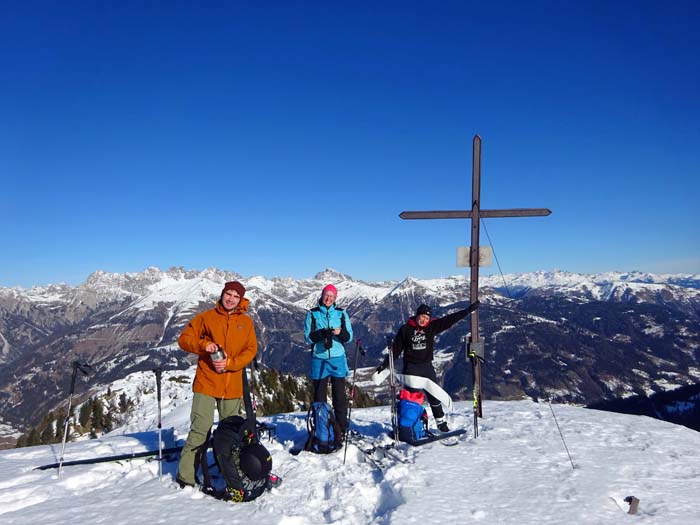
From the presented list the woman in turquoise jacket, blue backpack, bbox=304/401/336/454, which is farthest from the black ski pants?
blue backpack, bbox=304/401/336/454

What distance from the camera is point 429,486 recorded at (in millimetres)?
7551

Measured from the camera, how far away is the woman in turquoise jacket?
960cm

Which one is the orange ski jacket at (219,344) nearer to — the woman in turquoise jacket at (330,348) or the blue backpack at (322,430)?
the woman in turquoise jacket at (330,348)

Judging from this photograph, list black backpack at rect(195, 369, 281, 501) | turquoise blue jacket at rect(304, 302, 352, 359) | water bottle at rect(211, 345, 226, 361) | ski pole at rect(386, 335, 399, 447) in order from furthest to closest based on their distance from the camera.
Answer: ski pole at rect(386, 335, 399, 447), turquoise blue jacket at rect(304, 302, 352, 359), water bottle at rect(211, 345, 226, 361), black backpack at rect(195, 369, 281, 501)

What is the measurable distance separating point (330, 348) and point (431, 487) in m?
3.40

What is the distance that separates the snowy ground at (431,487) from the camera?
661cm

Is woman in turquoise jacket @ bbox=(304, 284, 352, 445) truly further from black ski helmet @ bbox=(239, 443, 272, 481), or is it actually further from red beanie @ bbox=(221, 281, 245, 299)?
black ski helmet @ bbox=(239, 443, 272, 481)

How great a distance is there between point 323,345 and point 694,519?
6.77 meters

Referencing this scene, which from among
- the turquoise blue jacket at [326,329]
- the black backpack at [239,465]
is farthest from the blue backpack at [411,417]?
the black backpack at [239,465]

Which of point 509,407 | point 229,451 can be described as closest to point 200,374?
point 229,451

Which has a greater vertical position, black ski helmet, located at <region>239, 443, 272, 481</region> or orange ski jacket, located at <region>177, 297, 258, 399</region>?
orange ski jacket, located at <region>177, 297, 258, 399</region>

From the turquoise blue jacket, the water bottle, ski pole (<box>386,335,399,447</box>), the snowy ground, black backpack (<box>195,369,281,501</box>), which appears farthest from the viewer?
ski pole (<box>386,335,399,447</box>)

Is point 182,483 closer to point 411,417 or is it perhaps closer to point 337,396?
point 337,396

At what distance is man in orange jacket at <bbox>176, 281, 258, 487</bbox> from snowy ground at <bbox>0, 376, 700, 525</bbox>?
866 millimetres
